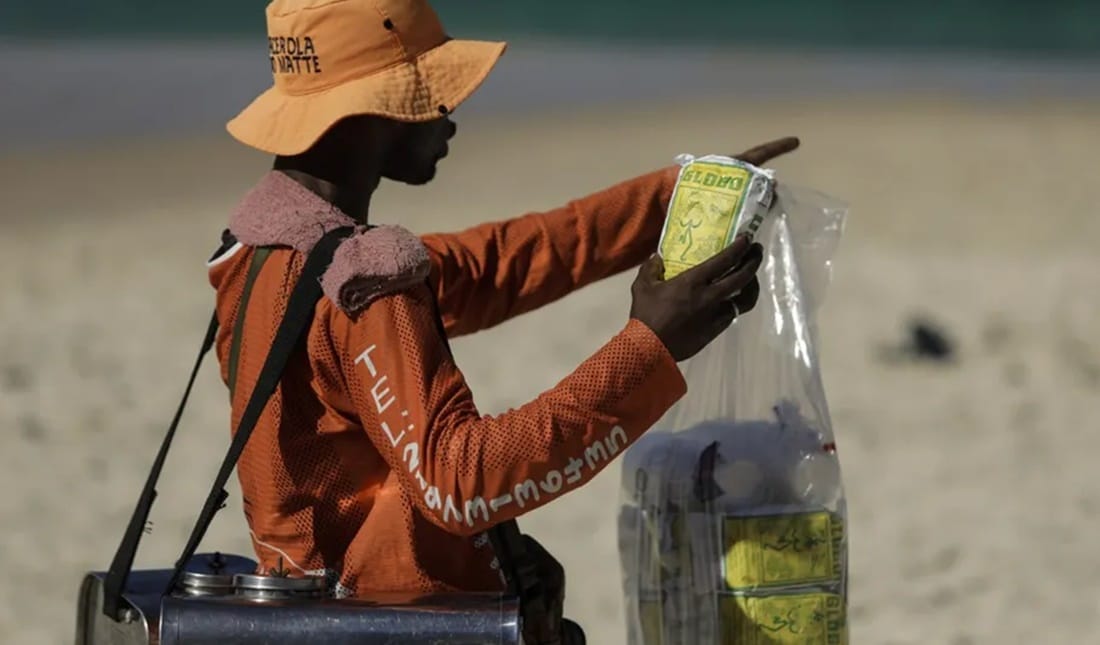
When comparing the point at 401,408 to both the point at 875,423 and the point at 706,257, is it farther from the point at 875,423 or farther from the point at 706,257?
the point at 875,423

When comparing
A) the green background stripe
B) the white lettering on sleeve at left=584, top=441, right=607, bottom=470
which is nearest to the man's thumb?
the white lettering on sleeve at left=584, top=441, right=607, bottom=470

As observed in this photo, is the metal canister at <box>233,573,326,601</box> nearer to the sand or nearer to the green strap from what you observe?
the green strap

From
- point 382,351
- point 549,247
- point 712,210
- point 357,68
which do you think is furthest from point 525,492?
point 549,247

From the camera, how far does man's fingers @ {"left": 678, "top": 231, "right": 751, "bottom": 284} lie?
7.97ft

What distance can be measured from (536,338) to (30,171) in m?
6.31

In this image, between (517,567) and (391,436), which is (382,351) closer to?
(391,436)

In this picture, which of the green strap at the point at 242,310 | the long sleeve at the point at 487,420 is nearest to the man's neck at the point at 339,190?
the green strap at the point at 242,310

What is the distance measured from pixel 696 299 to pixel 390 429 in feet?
1.45

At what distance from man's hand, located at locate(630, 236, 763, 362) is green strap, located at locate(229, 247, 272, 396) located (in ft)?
1.78

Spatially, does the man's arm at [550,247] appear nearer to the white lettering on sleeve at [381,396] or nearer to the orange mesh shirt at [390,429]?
the orange mesh shirt at [390,429]

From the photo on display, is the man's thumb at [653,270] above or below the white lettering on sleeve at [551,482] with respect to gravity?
above

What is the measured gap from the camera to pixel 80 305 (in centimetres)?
830

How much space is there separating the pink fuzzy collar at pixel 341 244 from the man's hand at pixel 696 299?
31cm

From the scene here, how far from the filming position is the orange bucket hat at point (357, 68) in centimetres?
252
